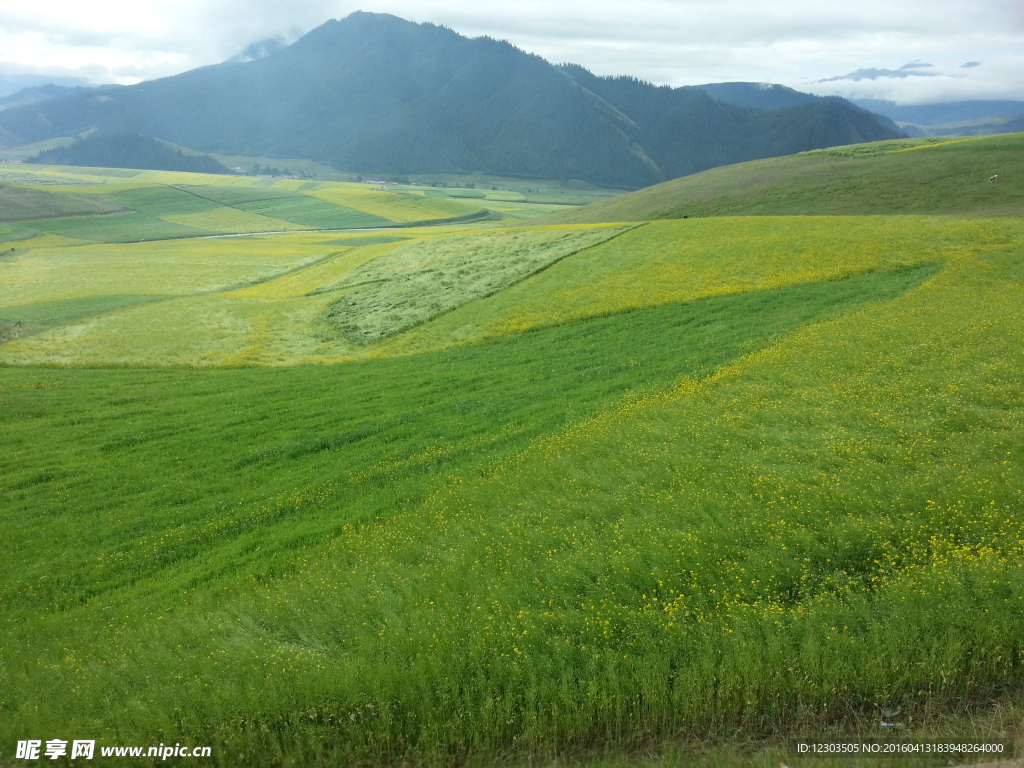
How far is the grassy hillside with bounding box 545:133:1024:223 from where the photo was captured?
173 ft

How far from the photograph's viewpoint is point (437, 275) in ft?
168

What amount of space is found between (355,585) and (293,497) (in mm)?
5708

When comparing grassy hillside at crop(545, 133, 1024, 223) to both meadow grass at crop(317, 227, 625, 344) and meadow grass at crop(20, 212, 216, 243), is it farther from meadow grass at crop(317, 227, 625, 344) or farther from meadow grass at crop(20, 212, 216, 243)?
meadow grass at crop(20, 212, 216, 243)

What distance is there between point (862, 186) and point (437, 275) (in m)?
44.8

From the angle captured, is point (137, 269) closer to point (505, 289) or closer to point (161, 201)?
point (505, 289)

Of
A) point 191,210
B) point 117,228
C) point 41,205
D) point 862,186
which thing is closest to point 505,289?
point 862,186

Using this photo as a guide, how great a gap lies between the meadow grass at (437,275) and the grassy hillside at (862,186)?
18919mm

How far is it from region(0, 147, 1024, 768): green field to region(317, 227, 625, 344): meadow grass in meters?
9.09

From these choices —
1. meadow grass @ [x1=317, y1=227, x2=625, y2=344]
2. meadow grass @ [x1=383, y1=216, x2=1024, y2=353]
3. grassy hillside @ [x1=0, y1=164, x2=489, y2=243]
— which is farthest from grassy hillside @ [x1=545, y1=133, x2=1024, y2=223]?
grassy hillside @ [x1=0, y1=164, x2=489, y2=243]

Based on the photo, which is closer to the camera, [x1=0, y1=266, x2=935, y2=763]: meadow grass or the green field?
the green field

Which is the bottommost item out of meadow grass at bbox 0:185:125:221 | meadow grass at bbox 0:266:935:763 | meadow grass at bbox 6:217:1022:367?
meadow grass at bbox 0:266:935:763

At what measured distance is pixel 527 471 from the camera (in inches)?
666

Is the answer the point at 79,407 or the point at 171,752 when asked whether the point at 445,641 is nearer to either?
the point at 171,752

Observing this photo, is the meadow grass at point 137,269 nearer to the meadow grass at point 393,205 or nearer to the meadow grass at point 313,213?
the meadow grass at point 313,213
